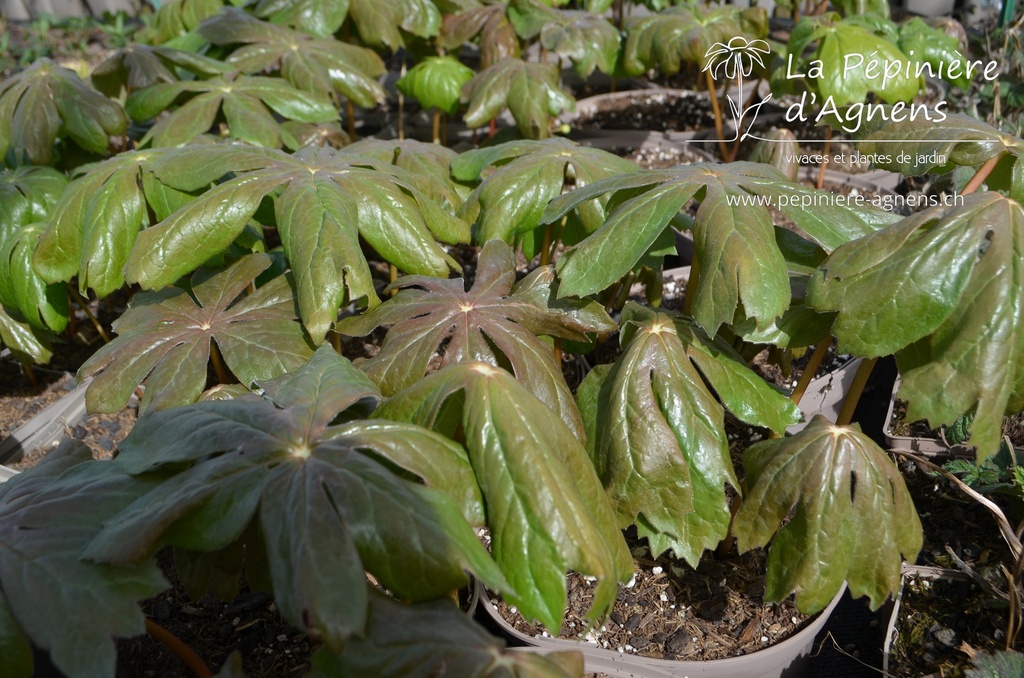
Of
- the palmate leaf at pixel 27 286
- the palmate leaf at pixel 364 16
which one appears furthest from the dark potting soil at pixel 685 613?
the palmate leaf at pixel 364 16

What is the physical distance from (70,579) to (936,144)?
4.12ft

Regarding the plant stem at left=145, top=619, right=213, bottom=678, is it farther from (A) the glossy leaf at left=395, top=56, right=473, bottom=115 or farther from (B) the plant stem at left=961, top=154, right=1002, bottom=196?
(A) the glossy leaf at left=395, top=56, right=473, bottom=115

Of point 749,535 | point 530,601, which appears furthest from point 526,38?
point 530,601

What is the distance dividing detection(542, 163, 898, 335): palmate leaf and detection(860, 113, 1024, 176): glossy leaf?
87mm

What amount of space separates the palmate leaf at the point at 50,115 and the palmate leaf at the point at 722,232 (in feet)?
4.14

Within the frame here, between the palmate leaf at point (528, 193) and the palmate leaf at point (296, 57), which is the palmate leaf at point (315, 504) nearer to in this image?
the palmate leaf at point (528, 193)

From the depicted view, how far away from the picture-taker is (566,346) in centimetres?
146

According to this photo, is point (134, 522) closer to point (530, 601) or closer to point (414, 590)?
point (414, 590)

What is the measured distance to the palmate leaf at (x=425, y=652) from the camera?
739 mm

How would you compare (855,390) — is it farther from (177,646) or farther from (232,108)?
(232,108)

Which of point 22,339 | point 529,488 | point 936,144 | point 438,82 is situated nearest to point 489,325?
point 529,488

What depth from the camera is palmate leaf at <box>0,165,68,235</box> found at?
1.77 meters

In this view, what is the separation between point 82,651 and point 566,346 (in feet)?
2.98

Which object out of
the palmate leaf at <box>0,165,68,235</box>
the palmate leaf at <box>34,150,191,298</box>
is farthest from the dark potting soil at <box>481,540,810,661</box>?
the palmate leaf at <box>0,165,68,235</box>
